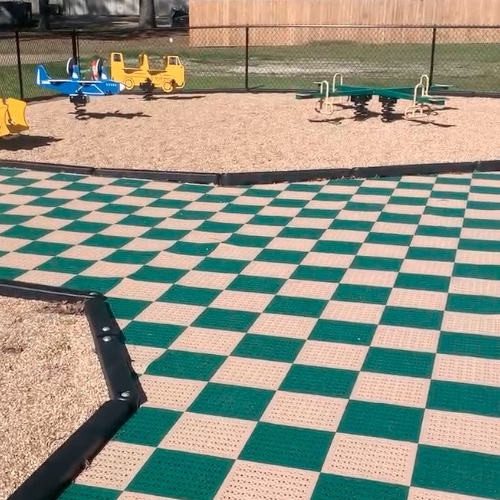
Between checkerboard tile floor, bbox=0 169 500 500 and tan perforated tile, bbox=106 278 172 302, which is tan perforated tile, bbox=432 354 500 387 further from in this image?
tan perforated tile, bbox=106 278 172 302

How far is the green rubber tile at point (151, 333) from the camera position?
5.18 metres

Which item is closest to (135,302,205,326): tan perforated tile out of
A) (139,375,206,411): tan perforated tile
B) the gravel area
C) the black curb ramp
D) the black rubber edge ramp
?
the black rubber edge ramp

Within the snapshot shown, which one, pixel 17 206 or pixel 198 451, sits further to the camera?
pixel 17 206

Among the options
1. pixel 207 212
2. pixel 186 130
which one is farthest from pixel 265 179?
pixel 186 130

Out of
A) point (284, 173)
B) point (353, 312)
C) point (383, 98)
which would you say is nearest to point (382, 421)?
point (353, 312)

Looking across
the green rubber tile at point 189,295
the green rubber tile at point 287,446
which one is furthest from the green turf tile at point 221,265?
the green rubber tile at point 287,446

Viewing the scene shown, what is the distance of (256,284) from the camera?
617 centimetres

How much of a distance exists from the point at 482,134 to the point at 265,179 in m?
4.26

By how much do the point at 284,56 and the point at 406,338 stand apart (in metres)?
20.9

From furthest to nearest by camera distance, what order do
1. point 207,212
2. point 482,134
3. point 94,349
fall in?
point 482,134 → point 207,212 → point 94,349

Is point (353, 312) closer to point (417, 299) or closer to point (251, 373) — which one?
point (417, 299)

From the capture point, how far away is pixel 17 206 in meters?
8.46

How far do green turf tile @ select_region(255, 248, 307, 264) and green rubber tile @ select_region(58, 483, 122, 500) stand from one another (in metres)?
3.30

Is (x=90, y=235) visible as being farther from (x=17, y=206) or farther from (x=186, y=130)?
(x=186, y=130)
